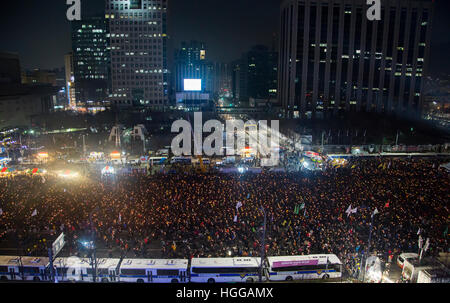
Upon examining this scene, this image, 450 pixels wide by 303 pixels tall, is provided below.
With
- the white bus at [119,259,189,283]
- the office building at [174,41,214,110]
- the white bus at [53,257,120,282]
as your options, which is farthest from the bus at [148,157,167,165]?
the office building at [174,41,214,110]

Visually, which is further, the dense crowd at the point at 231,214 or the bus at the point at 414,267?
the dense crowd at the point at 231,214

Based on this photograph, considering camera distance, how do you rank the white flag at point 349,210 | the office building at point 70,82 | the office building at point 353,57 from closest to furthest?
1. the white flag at point 349,210
2. the office building at point 353,57
3. the office building at point 70,82

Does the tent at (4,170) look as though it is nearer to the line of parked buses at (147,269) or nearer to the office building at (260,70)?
the line of parked buses at (147,269)

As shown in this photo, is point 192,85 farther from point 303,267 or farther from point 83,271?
point 303,267

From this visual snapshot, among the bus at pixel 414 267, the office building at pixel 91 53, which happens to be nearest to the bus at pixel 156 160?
the bus at pixel 414 267

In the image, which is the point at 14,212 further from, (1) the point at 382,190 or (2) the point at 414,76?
(2) the point at 414,76

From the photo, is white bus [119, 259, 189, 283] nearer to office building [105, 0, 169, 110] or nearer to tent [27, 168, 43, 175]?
tent [27, 168, 43, 175]

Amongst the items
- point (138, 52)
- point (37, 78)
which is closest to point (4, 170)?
point (138, 52)
